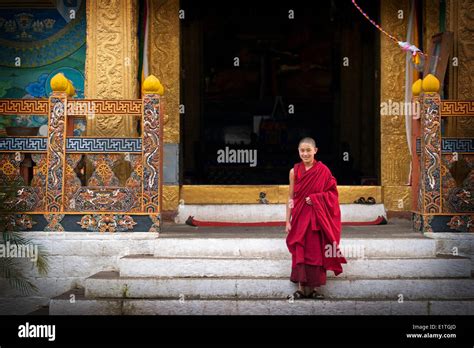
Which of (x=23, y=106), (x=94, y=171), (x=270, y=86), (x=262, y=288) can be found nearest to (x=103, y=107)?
(x=94, y=171)

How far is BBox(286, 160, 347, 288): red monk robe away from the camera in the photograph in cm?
613

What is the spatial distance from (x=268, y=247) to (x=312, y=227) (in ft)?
2.93

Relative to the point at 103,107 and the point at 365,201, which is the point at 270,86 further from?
the point at 103,107

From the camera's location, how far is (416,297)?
251 inches

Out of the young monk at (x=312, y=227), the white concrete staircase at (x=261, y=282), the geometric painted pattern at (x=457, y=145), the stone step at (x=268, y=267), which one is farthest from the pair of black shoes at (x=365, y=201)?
the young monk at (x=312, y=227)

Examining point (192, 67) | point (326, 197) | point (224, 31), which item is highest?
point (224, 31)

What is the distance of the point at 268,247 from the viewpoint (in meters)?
6.89

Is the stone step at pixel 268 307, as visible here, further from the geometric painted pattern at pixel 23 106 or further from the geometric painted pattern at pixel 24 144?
the geometric painted pattern at pixel 23 106

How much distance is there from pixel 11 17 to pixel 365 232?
5.80 m

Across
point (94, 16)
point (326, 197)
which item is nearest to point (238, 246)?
point (326, 197)

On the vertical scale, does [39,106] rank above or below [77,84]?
below

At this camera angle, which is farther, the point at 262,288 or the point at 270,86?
the point at 270,86

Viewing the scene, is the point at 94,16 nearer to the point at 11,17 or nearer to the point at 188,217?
the point at 11,17

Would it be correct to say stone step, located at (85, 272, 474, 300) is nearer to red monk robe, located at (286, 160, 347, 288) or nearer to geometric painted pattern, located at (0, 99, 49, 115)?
red monk robe, located at (286, 160, 347, 288)
